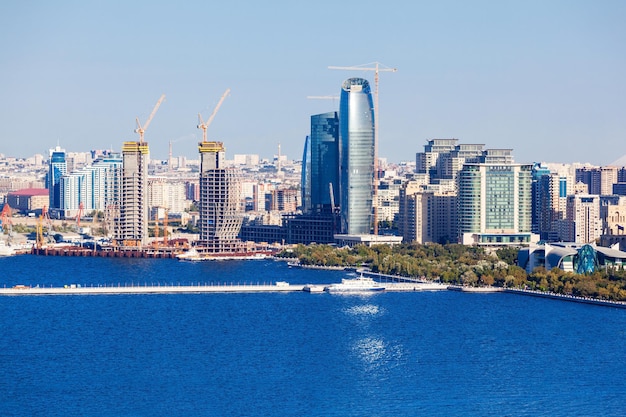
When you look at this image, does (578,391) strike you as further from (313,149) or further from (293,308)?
(313,149)

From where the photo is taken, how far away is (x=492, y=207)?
50.5 metres

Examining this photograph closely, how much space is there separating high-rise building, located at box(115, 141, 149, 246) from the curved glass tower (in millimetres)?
6873

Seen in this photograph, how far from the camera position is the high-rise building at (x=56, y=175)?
264 ft

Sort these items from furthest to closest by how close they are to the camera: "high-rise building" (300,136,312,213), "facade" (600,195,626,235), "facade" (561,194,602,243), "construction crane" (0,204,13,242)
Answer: "construction crane" (0,204,13,242) → "high-rise building" (300,136,312,213) → "facade" (561,194,602,243) → "facade" (600,195,626,235)

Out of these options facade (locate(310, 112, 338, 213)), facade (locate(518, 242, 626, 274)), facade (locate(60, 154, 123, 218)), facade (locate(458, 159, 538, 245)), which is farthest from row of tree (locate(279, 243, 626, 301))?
facade (locate(60, 154, 123, 218))

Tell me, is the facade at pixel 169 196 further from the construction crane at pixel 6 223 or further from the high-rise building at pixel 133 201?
the high-rise building at pixel 133 201

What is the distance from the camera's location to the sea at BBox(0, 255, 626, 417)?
23.4m

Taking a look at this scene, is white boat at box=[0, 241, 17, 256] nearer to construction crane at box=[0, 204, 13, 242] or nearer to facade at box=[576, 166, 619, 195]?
construction crane at box=[0, 204, 13, 242]

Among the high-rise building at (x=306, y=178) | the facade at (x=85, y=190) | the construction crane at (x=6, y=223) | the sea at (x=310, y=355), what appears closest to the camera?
the sea at (x=310, y=355)

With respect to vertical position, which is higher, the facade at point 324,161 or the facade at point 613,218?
the facade at point 324,161

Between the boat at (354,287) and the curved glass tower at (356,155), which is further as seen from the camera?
the curved glass tower at (356,155)

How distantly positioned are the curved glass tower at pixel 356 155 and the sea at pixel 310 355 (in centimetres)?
1585

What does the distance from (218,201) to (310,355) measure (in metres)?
25.3

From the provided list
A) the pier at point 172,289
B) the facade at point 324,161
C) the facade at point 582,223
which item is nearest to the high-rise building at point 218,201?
the facade at point 324,161
